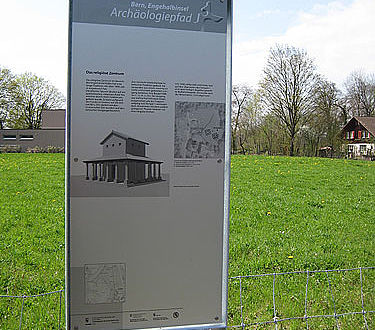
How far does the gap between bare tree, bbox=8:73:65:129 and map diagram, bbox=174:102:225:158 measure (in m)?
32.9

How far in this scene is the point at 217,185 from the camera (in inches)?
93.0

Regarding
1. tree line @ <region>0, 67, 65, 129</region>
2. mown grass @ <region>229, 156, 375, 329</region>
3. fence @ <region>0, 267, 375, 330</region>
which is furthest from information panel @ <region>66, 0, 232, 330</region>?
tree line @ <region>0, 67, 65, 129</region>

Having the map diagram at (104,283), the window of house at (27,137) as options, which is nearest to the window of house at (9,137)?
the window of house at (27,137)

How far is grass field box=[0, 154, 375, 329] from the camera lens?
4.26 m

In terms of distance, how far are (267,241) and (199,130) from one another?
4289 millimetres

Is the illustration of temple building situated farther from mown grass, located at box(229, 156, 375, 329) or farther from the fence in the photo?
mown grass, located at box(229, 156, 375, 329)

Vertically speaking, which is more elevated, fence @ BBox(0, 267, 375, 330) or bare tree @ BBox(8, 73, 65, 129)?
bare tree @ BBox(8, 73, 65, 129)

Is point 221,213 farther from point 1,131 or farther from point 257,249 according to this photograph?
point 1,131

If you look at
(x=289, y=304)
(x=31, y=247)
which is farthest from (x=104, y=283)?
(x=31, y=247)

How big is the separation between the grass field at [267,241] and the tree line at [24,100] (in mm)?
22630

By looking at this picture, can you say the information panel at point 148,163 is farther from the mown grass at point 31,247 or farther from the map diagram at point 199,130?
the mown grass at point 31,247

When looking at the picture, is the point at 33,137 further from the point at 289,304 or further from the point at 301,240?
the point at 289,304

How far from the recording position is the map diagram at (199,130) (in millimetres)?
2295

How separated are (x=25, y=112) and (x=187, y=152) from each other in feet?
113
